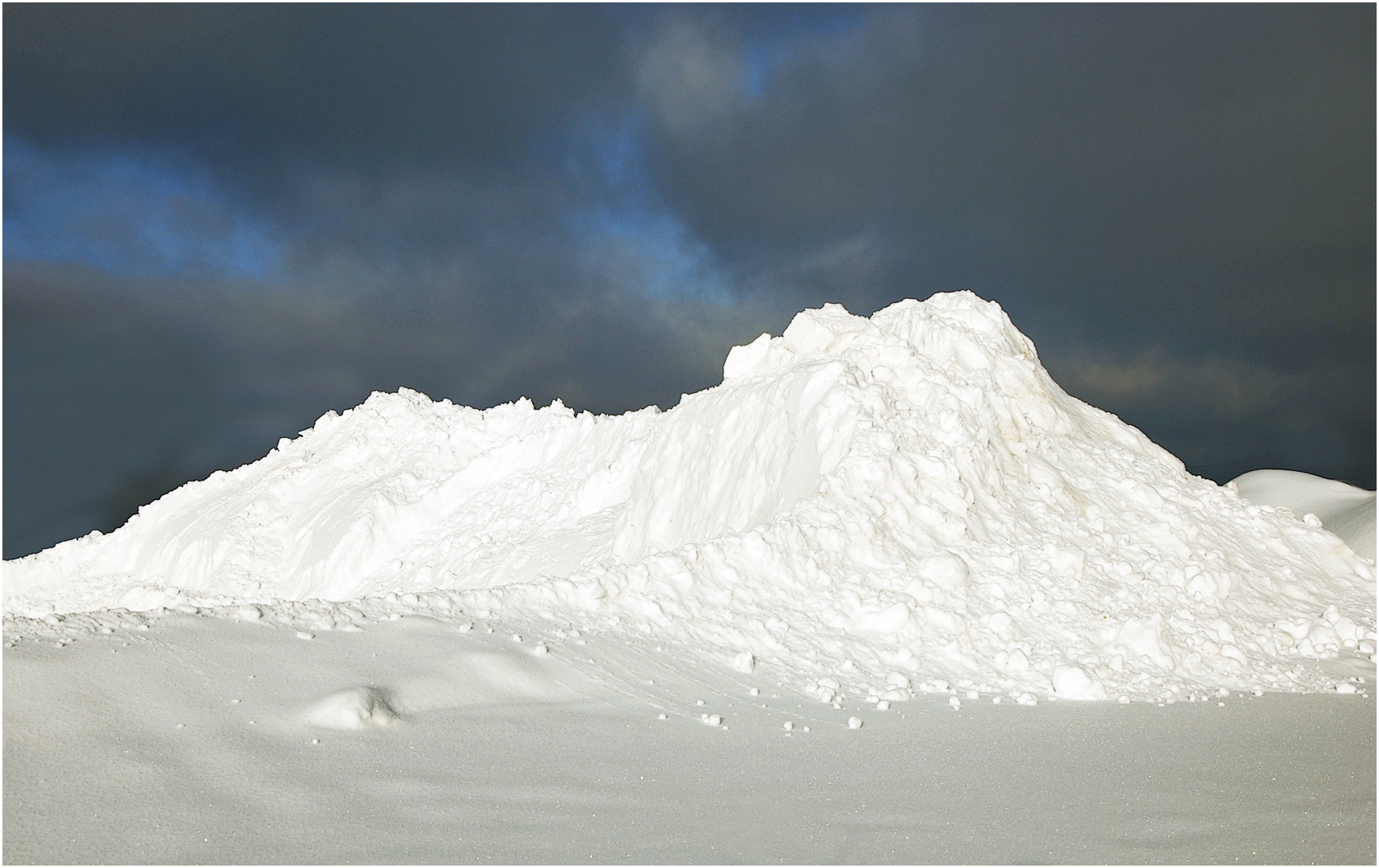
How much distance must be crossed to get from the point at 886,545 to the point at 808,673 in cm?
272

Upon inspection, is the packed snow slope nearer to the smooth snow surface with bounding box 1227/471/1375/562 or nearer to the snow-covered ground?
the snow-covered ground

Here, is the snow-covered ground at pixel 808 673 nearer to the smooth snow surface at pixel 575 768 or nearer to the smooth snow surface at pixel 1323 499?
the smooth snow surface at pixel 575 768

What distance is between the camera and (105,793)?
386 centimetres

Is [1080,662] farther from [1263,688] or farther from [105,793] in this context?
[105,793]

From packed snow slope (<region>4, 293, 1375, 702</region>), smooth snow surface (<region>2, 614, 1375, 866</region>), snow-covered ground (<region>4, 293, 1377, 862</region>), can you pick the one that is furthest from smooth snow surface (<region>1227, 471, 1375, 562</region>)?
smooth snow surface (<region>2, 614, 1375, 866</region>)

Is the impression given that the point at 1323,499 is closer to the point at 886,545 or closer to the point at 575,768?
the point at 886,545

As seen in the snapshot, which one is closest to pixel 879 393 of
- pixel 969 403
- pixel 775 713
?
pixel 969 403

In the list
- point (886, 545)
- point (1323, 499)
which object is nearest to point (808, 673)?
point (886, 545)

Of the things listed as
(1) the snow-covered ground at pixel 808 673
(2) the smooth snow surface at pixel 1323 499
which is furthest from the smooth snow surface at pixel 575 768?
(2) the smooth snow surface at pixel 1323 499

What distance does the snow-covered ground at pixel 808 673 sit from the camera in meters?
4.07

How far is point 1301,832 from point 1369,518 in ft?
58.3

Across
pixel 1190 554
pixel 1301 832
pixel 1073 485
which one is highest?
pixel 1073 485

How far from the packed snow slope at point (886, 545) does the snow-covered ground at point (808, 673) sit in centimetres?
6

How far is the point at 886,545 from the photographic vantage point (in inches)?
366
